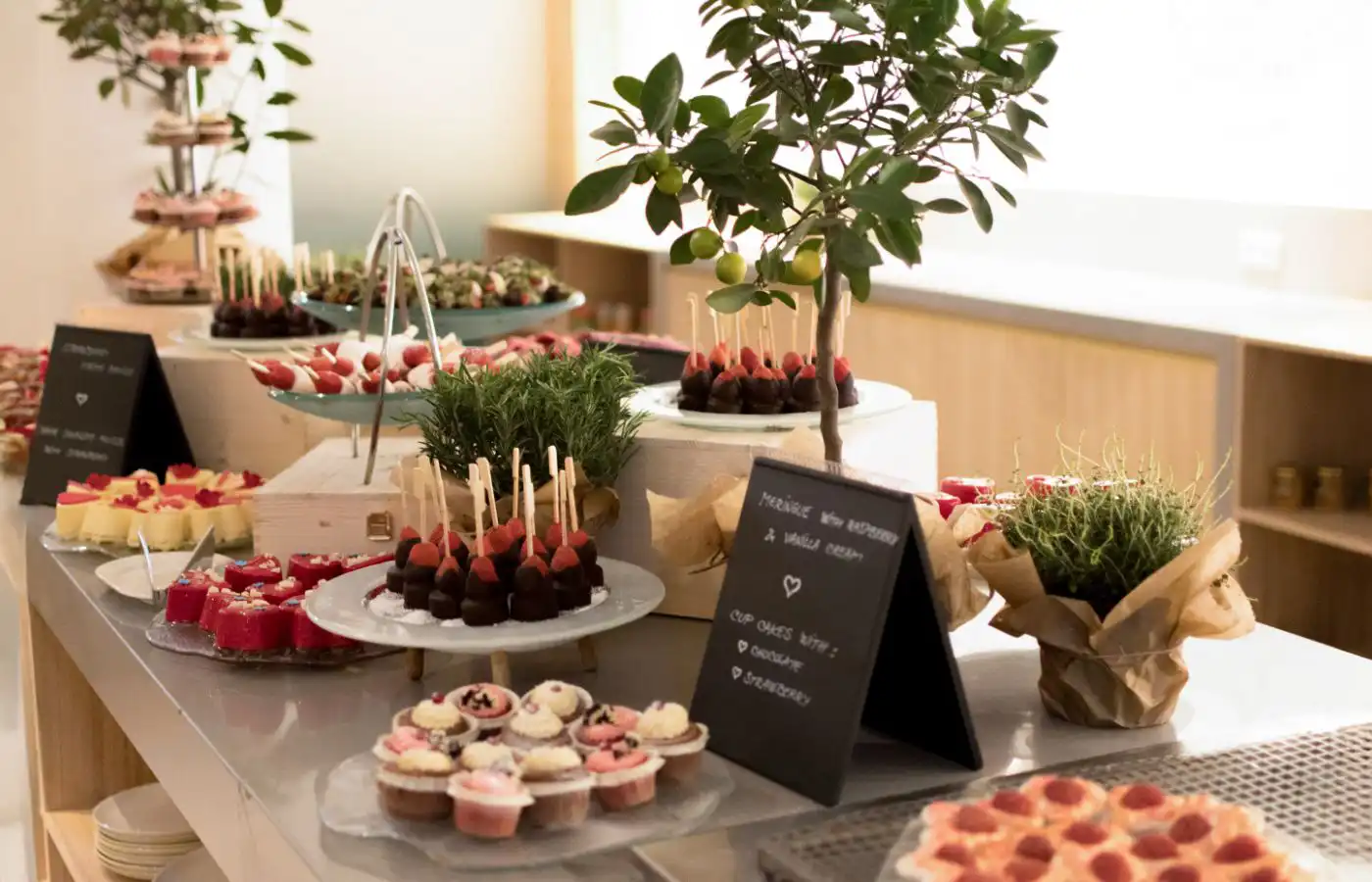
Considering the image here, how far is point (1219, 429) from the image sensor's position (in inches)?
133

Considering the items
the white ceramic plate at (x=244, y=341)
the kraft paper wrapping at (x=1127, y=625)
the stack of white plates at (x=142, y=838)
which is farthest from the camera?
the white ceramic plate at (x=244, y=341)

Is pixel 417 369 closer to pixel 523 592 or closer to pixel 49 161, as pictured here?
pixel 523 592

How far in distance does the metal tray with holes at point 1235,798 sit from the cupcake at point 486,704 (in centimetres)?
28

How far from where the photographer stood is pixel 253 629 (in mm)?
1646

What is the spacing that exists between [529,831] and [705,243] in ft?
1.73

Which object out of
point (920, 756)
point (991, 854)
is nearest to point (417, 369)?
point (920, 756)

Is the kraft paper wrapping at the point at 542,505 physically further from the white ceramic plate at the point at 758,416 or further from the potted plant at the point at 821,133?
the potted plant at the point at 821,133

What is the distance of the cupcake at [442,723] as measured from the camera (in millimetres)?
1296

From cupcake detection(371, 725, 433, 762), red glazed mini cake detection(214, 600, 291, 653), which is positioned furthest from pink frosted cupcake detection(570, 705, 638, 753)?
red glazed mini cake detection(214, 600, 291, 653)

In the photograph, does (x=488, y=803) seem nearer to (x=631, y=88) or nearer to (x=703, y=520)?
(x=703, y=520)

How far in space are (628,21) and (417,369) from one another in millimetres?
4783

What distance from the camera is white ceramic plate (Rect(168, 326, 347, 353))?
2775 mm

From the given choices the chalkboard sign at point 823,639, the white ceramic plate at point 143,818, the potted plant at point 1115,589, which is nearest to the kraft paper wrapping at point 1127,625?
the potted plant at point 1115,589

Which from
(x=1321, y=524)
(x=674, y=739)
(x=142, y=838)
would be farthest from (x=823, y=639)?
(x=1321, y=524)
